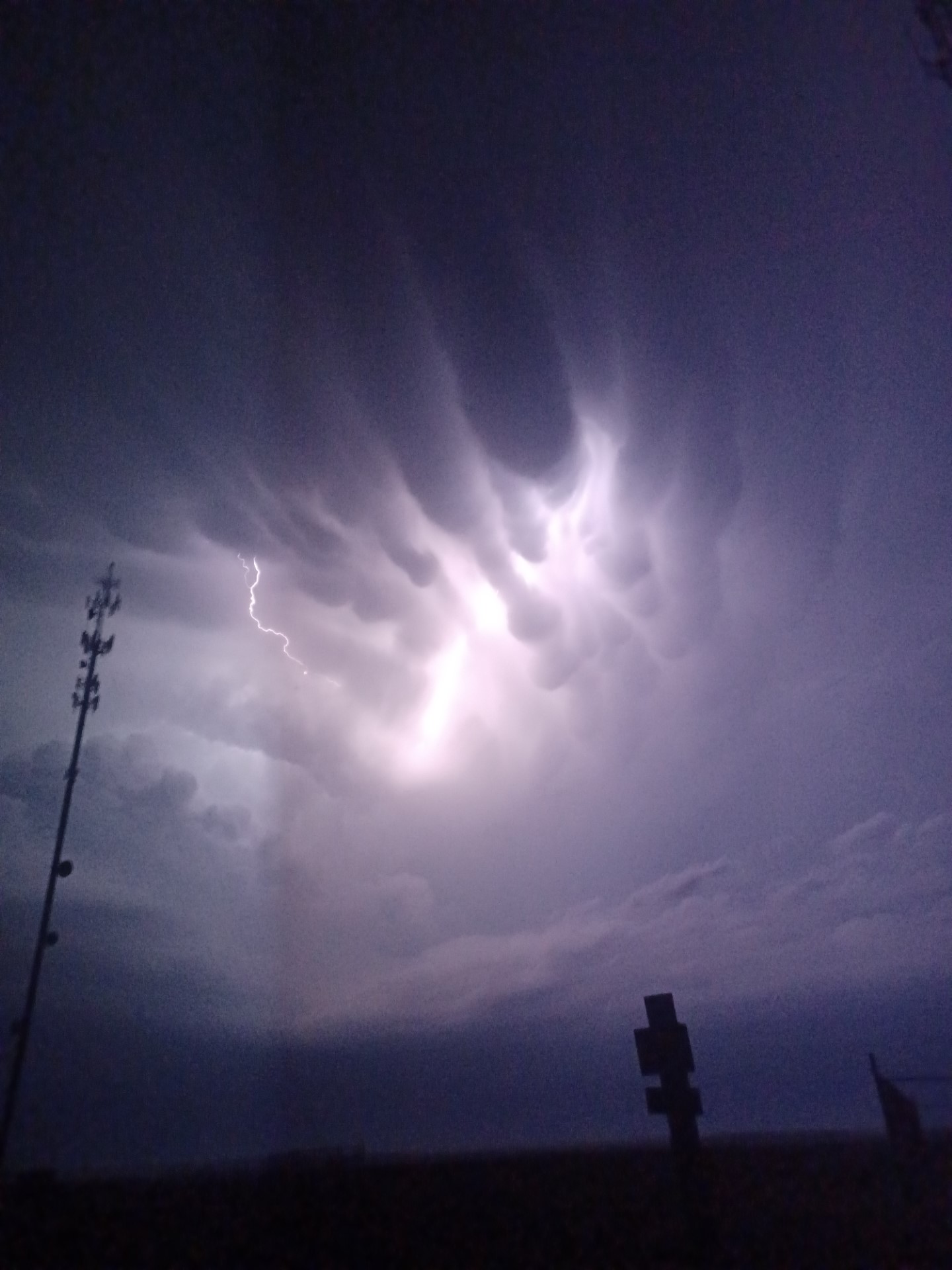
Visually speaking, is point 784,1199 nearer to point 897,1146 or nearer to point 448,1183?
point 897,1146

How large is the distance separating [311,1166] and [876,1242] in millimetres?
14849

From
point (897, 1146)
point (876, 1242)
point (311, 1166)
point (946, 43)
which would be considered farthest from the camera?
point (311, 1166)

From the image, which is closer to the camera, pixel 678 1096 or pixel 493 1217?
pixel 678 1096

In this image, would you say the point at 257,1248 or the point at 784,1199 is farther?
the point at 784,1199

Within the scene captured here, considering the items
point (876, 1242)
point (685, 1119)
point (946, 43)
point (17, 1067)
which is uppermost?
point (946, 43)

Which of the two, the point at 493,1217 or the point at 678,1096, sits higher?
the point at 678,1096

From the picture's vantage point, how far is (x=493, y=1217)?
50.3 feet

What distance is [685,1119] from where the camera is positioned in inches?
520

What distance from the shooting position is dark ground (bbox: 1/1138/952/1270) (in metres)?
13.0

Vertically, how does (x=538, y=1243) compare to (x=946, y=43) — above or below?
below

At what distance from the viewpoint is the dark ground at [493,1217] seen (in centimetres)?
1302

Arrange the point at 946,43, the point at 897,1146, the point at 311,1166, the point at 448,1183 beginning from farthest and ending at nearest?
the point at 311,1166, the point at 448,1183, the point at 946,43, the point at 897,1146

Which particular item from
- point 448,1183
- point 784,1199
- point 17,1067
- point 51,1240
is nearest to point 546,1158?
point 448,1183

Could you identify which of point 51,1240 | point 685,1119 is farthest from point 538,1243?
point 51,1240
